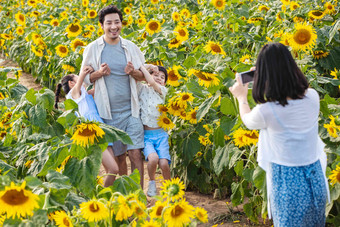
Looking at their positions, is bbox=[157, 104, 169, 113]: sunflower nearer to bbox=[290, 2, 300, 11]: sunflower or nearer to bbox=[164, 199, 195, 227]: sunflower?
bbox=[164, 199, 195, 227]: sunflower

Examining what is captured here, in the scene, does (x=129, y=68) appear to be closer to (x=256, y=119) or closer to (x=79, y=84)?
(x=79, y=84)

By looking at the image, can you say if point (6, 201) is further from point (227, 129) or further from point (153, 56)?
point (153, 56)

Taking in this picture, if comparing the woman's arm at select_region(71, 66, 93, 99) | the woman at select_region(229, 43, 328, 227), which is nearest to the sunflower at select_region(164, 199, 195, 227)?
the woman at select_region(229, 43, 328, 227)

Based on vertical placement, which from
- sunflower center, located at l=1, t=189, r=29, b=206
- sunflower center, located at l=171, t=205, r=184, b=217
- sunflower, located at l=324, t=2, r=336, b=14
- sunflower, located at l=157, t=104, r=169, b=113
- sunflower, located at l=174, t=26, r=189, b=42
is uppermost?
sunflower, located at l=324, t=2, r=336, b=14

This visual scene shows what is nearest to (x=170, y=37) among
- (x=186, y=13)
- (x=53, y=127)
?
(x=186, y=13)

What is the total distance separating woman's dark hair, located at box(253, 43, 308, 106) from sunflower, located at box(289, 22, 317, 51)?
4.65 feet

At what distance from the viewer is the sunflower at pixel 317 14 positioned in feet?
15.9

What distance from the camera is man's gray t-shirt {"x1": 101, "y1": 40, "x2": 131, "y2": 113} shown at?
3.64 m

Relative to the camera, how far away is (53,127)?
3312 millimetres

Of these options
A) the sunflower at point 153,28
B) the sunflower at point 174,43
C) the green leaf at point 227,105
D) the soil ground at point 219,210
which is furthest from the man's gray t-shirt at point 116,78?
the sunflower at point 153,28

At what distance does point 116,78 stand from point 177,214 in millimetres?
1754

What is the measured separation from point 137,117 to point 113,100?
0.70 ft

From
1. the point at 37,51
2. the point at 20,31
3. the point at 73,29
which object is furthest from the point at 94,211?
the point at 20,31

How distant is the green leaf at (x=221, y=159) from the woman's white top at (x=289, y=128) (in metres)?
1.17
